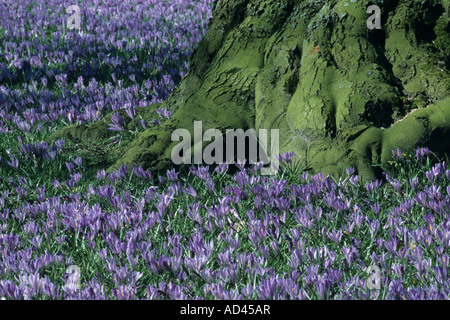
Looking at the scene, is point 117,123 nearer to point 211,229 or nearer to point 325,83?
point 325,83

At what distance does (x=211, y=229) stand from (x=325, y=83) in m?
1.85

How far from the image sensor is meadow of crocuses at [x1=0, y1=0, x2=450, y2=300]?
130 inches

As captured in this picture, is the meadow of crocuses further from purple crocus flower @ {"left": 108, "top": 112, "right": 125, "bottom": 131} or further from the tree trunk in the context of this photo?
the tree trunk

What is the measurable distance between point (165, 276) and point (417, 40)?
10.6ft

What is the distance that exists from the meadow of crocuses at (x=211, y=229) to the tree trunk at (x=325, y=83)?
0.24m

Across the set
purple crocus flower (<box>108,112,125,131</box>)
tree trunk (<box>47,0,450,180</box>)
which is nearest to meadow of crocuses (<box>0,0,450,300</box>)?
purple crocus flower (<box>108,112,125,131</box>)

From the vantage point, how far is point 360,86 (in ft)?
16.8

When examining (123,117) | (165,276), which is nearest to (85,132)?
(123,117)

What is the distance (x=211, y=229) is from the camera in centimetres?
411

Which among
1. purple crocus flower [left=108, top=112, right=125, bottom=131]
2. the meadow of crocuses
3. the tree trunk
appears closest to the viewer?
the meadow of crocuses

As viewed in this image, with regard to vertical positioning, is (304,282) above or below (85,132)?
below

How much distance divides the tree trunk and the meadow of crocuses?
235 millimetres

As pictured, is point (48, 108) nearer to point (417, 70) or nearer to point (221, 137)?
point (221, 137)

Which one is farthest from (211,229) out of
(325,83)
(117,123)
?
(117,123)
